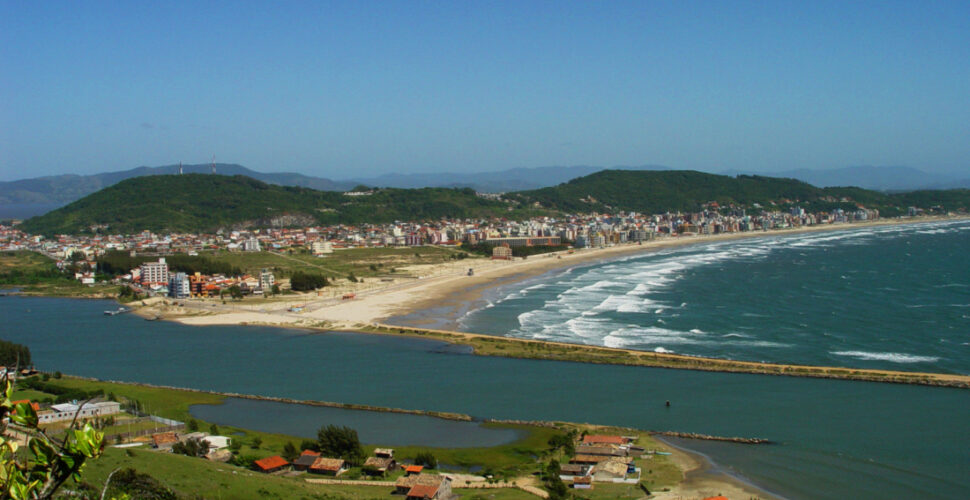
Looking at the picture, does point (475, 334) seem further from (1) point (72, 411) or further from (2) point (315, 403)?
(1) point (72, 411)

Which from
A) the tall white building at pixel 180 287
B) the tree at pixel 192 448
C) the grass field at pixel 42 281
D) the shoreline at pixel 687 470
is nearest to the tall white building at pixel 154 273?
the grass field at pixel 42 281

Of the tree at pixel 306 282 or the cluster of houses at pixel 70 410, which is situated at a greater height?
the tree at pixel 306 282

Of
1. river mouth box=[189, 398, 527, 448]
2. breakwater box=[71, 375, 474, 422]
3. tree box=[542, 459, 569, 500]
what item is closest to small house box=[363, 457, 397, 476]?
river mouth box=[189, 398, 527, 448]

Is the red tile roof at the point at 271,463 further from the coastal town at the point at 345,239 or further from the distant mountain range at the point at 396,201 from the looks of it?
the distant mountain range at the point at 396,201

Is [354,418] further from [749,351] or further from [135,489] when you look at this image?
[749,351]

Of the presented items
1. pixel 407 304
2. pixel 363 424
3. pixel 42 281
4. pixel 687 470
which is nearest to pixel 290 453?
pixel 363 424

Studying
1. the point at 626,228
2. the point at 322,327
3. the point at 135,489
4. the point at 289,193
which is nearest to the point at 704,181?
the point at 626,228

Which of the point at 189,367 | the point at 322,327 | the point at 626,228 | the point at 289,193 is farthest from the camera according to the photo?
the point at 289,193
